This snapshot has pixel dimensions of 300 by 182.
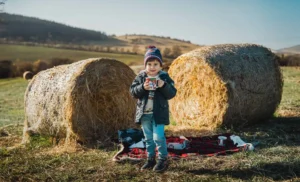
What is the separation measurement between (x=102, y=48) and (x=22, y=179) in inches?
1808

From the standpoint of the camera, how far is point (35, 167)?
254 inches

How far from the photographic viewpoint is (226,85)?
8820mm

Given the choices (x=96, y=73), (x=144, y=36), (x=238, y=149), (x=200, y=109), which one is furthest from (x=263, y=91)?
(x=144, y=36)

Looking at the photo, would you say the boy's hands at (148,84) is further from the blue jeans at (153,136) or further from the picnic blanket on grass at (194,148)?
the picnic blanket on grass at (194,148)

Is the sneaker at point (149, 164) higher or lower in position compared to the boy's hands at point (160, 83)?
lower

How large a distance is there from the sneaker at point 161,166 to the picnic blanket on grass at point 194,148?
0.50 m

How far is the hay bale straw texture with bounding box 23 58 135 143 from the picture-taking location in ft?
25.8

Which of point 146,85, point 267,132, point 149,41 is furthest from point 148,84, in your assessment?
point 149,41

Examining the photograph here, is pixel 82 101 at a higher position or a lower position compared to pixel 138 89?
lower

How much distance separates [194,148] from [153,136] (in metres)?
1.27

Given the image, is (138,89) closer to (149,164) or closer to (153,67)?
(153,67)

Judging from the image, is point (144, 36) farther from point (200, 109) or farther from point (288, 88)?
point (200, 109)

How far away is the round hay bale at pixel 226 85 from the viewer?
352 inches

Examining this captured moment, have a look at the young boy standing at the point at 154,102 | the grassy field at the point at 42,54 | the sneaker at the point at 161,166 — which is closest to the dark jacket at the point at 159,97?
the young boy standing at the point at 154,102
